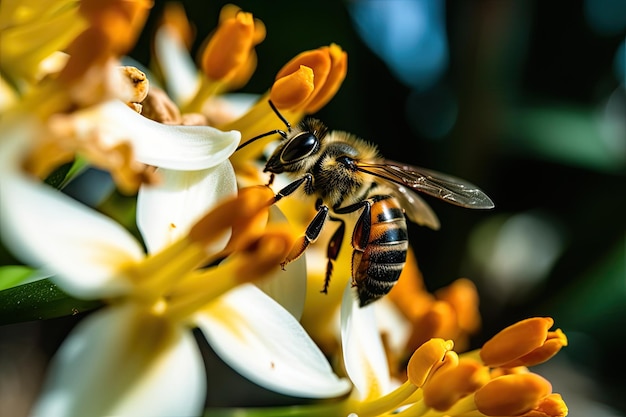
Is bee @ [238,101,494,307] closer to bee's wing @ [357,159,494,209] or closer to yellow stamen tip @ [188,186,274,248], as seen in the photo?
bee's wing @ [357,159,494,209]

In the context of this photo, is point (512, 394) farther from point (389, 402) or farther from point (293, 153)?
point (293, 153)

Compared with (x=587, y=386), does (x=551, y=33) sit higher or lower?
higher

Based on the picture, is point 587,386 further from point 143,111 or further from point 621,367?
point 143,111

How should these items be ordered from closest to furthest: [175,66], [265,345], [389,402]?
[265,345], [389,402], [175,66]

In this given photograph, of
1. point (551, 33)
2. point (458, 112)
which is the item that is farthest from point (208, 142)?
point (551, 33)

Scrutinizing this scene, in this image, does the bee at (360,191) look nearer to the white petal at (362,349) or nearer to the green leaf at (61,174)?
the white petal at (362,349)

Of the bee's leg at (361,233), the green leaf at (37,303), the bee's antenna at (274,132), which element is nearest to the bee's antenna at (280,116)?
the bee's antenna at (274,132)

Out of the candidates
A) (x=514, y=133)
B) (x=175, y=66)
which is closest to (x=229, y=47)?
(x=175, y=66)
